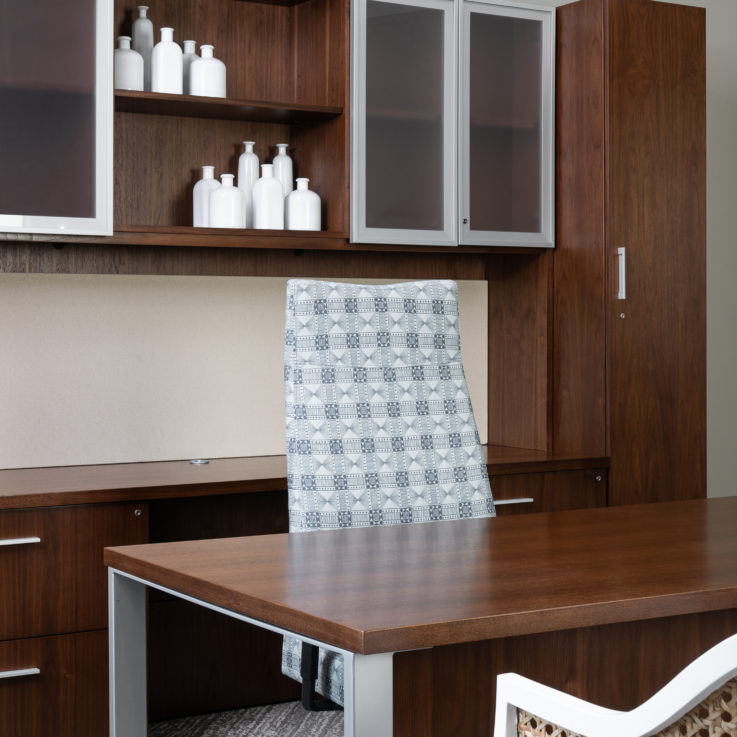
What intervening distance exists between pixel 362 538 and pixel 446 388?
0.60 metres

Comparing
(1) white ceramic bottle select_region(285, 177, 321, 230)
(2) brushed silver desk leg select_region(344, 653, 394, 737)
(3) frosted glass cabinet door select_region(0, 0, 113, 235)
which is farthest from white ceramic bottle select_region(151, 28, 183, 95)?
(2) brushed silver desk leg select_region(344, 653, 394, 737)

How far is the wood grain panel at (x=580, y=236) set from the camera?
358 cm

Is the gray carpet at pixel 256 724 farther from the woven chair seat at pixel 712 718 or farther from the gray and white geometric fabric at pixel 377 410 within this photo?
the woven chair seat at pixel 712 718

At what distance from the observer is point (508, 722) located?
121cm

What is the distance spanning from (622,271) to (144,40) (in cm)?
162

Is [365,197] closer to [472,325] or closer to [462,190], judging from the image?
[462,190]

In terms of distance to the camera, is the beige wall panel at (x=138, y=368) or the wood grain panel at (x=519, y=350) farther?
the wood grain panel at (x=519, y=350)

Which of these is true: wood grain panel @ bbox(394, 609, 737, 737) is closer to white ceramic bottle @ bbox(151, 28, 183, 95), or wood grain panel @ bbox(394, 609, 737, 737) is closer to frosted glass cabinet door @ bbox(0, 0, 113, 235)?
frosted glass cabinet door @ bbox(0, 0, 113, 235)

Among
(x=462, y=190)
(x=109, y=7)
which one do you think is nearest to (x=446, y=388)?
(x=462, y=190)

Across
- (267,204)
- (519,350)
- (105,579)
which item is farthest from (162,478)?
(519,350)

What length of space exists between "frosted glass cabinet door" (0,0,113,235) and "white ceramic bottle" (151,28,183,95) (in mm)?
159

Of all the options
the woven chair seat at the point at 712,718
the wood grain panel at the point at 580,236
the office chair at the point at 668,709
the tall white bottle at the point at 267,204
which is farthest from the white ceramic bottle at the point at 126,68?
the woven chair seat at the point at 712,718

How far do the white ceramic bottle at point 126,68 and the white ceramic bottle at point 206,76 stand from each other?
0.16 metres

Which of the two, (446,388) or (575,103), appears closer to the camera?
(446,388)
